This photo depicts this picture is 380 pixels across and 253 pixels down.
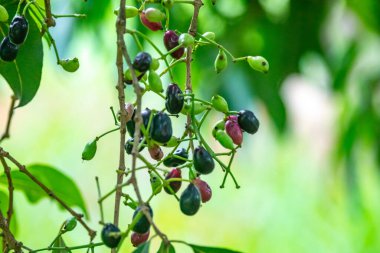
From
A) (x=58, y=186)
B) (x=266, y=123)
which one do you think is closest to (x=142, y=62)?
(x=58, y=186)

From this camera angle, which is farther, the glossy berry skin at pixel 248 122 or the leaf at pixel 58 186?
the leaf at pixel 58 186

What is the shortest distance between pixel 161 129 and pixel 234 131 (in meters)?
0.13

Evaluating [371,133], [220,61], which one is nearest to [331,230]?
[371,133]

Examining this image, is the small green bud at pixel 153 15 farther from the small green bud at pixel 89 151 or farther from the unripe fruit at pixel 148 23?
the small green bud at pixel 89 151

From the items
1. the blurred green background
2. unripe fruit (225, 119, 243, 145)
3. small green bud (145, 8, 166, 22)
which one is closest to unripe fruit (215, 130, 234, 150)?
unripe fruit (225, 119, 243, 145)

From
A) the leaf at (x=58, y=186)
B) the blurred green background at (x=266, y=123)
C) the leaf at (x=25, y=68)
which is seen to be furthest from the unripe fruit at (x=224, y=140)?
the blurred green background at (x=266, y=123)

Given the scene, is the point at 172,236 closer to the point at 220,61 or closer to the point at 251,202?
the point at 251,202

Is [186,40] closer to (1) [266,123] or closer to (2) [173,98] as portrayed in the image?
(2) [173,98]

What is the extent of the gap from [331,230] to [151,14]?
3.18 meters

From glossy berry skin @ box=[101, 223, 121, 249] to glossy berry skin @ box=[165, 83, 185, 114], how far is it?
122 mm

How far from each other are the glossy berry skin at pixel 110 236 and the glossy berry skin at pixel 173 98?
122mm

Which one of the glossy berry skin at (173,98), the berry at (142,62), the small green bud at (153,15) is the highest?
the small green bud at (153,15)

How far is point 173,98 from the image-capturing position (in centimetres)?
71

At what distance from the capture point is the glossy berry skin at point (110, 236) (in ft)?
2.07
